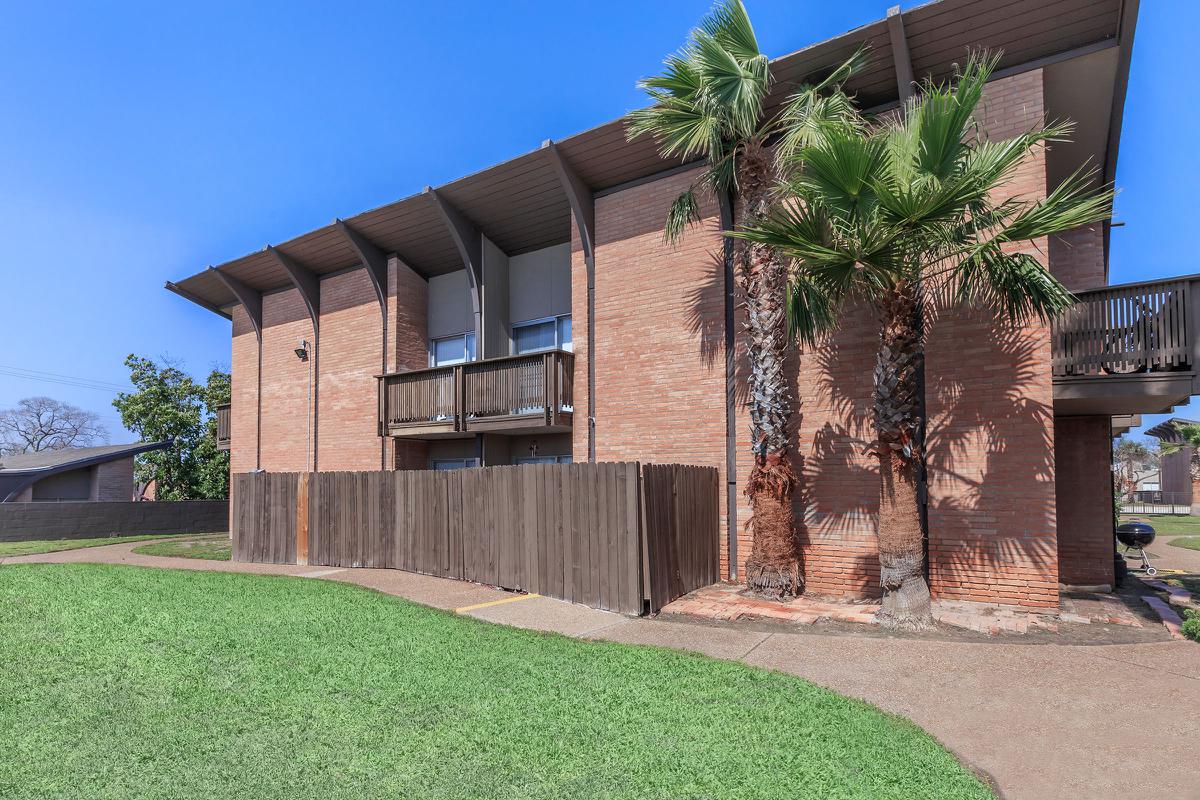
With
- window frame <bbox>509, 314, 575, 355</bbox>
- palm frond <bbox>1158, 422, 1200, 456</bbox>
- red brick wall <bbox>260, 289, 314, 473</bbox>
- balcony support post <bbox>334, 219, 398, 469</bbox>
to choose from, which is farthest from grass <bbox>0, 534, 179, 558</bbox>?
palm frond <bbox>1158, 422, 1200, 456</bbox>

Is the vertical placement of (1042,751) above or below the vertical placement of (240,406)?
below

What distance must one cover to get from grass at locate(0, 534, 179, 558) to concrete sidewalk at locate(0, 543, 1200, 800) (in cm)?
1383

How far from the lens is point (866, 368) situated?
31.0 ft

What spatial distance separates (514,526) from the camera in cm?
955

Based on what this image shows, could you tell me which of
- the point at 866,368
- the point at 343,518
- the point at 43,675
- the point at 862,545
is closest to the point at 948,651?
the point at 862,545

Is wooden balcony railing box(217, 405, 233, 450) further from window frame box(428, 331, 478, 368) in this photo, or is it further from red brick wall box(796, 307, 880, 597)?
red brick wall box(796, 307, 880, 597)

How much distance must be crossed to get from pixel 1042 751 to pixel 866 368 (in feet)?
19.5

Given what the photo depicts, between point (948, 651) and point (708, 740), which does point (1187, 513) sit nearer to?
point (948, 651)

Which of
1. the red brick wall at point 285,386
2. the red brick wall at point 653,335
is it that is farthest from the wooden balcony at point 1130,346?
the red brick wall at point 285,386

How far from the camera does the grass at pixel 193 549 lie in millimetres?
13880

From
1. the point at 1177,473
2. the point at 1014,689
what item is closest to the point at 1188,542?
the point at 1014,689

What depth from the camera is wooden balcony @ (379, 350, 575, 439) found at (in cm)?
1254

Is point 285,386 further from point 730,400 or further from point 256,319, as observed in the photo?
point 730,400

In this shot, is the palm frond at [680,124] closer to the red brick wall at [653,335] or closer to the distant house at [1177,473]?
the red brick wall at [653,335]
